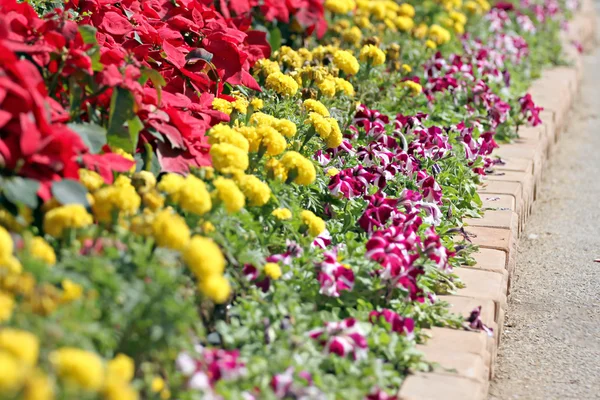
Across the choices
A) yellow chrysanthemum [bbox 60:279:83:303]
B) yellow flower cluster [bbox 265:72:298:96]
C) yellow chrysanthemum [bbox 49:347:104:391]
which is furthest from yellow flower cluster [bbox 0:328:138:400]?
yellow flower cluster [bbox 265:72:298:96]

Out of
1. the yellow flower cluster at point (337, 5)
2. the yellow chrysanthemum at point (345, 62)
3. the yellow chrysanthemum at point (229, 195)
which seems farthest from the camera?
the yellow flower cluster at point (337, 5)

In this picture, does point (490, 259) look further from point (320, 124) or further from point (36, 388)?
point (36, 388)

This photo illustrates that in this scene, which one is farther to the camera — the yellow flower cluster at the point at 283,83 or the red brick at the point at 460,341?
the yellow flower cluster at the point at 283,83

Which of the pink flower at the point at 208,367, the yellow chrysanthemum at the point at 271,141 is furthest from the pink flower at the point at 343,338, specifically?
the yellow chrysanthemum at the point at 271,141

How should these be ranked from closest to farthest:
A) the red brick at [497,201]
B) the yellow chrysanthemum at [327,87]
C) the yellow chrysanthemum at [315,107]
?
the yellow chrysanthemum at [315,107]
the yellow chrysanthemum at [327,87]
the red brick at [497,201]

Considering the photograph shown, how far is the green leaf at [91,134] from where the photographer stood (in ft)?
7.78

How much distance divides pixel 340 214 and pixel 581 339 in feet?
3.10

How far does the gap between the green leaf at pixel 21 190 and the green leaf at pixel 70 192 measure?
1.9 inches

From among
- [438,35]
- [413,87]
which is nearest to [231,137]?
[413,87]

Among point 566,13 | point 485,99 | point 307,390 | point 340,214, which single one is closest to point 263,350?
point 307,390

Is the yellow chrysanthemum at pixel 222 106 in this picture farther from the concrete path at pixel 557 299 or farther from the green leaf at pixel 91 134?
the concrete path at pixel 557 299

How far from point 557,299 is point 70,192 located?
80.5 inches

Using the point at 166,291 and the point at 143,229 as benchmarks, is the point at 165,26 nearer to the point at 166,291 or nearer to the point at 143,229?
the point at 143,229

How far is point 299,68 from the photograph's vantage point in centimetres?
375
